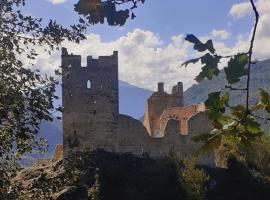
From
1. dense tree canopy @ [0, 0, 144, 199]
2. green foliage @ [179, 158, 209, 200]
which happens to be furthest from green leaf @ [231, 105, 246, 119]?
green foliage @ [179, 158, 209, 200]

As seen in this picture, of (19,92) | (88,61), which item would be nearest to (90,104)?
(88,61)

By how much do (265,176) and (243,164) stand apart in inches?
52.6

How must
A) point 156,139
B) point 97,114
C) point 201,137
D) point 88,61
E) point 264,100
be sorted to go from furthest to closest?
point 156,139 → point 88,61 → point 97,114 → point 264,100 → point 201,137

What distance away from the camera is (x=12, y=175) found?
8.73m

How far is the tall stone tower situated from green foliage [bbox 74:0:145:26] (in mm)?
26117

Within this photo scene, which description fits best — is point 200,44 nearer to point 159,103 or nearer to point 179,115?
point 179,115

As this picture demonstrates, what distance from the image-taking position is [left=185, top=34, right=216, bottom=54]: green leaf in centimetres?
191

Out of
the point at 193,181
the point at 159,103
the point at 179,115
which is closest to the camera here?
the point at 193,181

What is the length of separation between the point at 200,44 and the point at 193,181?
1059 inches

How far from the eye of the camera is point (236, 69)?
187 cm

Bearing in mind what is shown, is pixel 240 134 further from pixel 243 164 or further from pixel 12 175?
pixel 243 164

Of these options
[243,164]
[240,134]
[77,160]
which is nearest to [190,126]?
[243,164]

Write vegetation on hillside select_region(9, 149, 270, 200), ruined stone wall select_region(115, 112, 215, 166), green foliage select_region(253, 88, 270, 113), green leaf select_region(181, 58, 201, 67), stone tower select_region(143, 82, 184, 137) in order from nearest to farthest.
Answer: green leaf select_region(181, 58, 201, 67) → green foliage select_region(253, 88, 270, 113) → vegetation on hillside select_region(9, 149, 270, 200) → ruined stone wall select_region(115, 112, 215, 166) → stone tower select_region(143, 82, 184, 137)

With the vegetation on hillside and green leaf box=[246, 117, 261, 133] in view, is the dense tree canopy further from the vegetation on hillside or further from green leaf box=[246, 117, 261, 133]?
the vegetation on hillside
